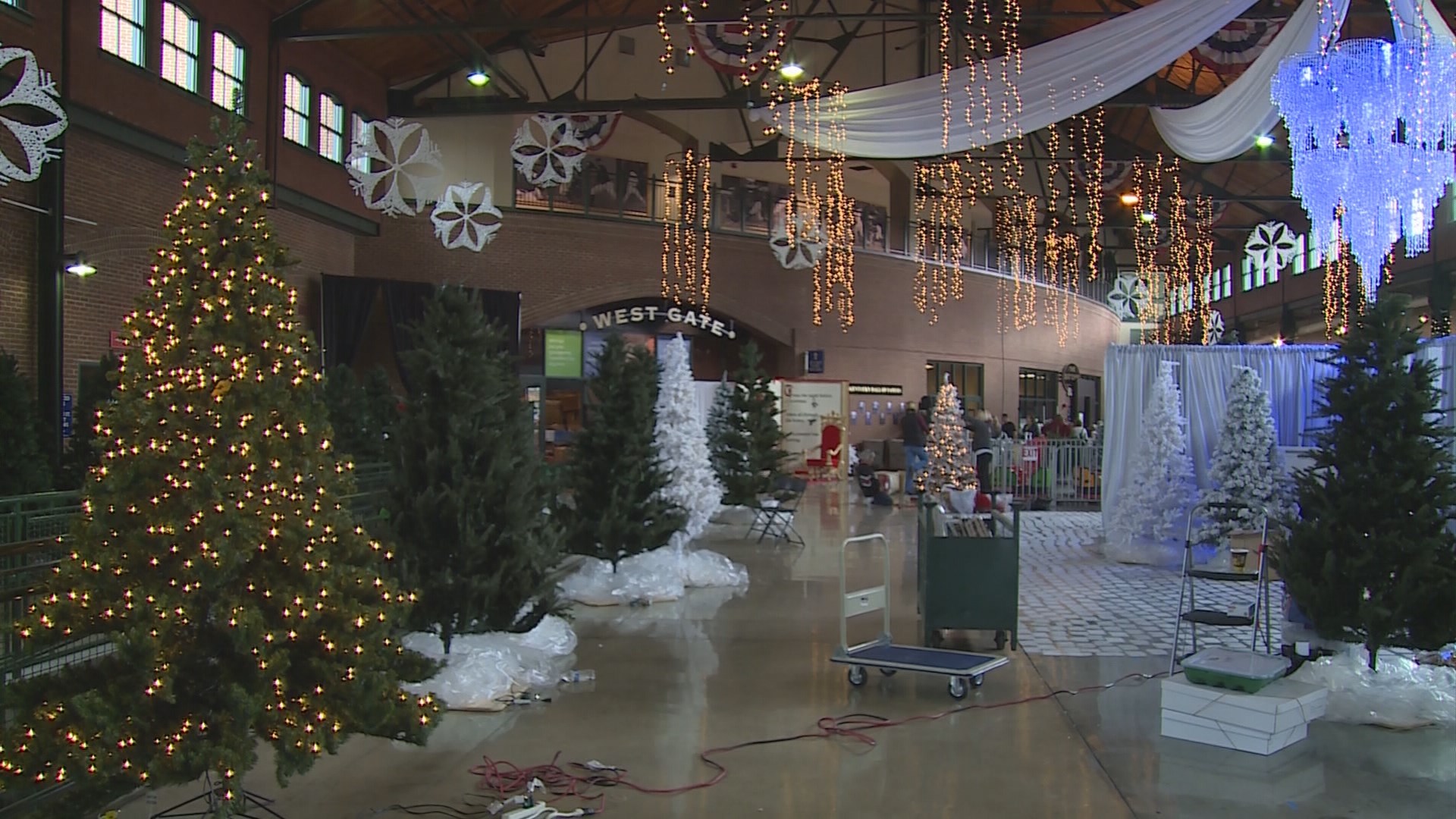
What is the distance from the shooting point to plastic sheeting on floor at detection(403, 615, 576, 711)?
22.6 ft

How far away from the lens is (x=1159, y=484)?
13.4 m

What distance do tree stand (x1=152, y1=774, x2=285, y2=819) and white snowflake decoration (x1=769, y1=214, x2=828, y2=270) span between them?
2325 cm

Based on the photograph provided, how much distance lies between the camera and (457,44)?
2203cm

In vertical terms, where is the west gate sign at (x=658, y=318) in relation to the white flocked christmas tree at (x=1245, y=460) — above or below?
above

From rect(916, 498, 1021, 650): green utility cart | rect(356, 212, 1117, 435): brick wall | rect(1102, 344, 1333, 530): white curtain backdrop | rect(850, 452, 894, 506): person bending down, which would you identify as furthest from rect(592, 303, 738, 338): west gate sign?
rect(916, 498, 1021, 650): green utility cart

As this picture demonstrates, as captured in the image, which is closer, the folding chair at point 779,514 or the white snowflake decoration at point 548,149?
the folding chair at point 779,514

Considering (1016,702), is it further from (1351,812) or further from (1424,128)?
(1424,128)

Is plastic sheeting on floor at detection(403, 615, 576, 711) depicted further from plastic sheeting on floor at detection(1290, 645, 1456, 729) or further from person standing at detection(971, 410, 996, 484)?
person standing at detection(971, 410, 996, 484)

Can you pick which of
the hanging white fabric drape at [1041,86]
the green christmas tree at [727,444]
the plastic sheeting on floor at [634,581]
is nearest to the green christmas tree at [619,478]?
the plastic sheeting on floor at [634,581]

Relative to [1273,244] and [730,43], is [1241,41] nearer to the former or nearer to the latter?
[730,43]

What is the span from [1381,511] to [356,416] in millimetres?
12053

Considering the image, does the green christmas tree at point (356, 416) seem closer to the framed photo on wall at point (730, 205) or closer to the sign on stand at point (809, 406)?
the sign on stand at point (809, 406)

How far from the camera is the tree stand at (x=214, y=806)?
4.56 m

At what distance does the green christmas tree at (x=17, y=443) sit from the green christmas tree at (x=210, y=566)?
6.57 metres
